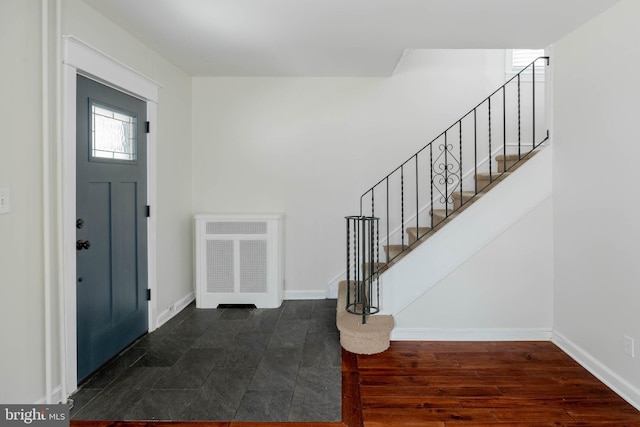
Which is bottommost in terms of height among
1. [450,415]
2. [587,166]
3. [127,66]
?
[450,415]

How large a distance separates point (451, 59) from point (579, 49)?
4.97 feet

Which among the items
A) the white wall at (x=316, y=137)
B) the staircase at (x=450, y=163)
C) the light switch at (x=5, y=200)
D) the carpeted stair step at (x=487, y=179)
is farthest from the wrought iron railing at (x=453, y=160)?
the light switch at (x=5, y=200)

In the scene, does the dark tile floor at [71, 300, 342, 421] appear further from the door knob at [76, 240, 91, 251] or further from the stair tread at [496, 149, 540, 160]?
the stair tread at [496, 149, 540, 160]

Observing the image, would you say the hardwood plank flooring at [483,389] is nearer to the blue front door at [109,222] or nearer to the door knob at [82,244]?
the blue front door at [109,222]

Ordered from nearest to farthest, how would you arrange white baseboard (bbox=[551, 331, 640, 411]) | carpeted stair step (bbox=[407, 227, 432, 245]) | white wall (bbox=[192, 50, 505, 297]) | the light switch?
the light switch
white baseboard (bbox=[551, 331, 640, 411])
carpeted stair step (bbox=[407, 227, 432, 245])
white wall (bbox=[192, 50, 505, 297])

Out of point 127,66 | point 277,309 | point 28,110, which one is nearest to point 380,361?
point 277,309

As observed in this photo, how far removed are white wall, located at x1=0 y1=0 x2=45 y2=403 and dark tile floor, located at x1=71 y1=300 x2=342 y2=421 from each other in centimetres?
43

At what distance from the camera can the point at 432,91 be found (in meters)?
4.19

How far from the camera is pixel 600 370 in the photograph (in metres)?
2.55

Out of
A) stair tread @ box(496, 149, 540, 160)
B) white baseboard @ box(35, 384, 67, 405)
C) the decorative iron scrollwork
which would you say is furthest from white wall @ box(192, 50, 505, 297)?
white baseboard @ box(35, 384, 67, 405)

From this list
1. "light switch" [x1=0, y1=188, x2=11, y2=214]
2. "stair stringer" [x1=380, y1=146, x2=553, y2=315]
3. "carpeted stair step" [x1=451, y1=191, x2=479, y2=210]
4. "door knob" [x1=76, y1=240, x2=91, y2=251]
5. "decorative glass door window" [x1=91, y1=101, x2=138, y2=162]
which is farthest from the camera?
"carpeted stair step" [x1=451, y1=191, x2=479, y2=210]

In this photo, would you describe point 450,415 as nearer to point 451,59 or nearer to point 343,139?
point 343,139

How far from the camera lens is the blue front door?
8.30 feet

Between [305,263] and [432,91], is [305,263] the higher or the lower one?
the lower one
